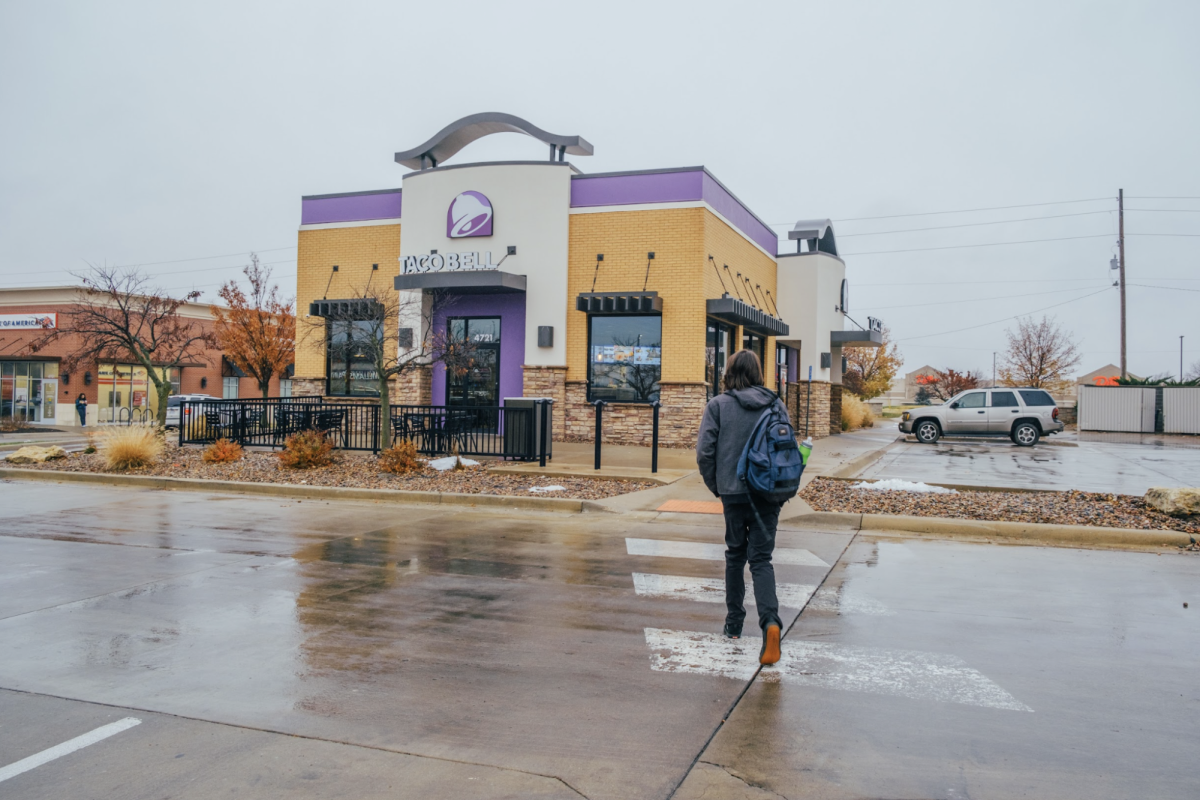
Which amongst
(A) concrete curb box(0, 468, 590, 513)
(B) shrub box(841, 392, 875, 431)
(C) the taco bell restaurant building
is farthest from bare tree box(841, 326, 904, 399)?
(A) concrete curb box(0, 468, 590, 513)

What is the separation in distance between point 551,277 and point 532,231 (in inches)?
51.2

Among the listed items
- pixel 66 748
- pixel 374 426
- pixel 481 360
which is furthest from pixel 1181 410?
pixel 66 748

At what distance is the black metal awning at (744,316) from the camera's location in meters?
20.0

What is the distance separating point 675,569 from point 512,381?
47.9 feet

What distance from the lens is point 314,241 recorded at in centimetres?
2430

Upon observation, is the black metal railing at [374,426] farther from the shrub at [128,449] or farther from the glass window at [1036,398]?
the glass window at [1036,398]

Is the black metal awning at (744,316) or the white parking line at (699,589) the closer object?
the white parking line at (699,589)

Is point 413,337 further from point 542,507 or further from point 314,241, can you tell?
point 542,507

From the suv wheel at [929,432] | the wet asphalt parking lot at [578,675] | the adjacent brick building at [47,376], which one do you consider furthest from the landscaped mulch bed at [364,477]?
the adjacent brick building at [47,376]

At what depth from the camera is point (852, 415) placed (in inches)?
1277

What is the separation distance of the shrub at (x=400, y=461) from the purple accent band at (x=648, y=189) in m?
9.57

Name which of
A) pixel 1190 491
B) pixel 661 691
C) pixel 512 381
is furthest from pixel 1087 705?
pixel 512 381

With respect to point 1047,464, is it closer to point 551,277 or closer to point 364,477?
point 551,277

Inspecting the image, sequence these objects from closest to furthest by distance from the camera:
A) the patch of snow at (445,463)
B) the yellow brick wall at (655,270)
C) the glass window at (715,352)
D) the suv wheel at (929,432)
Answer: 1. the patch of snow at (445,463)
2. the yellow brick wall at (655,270)
3. the glass window at (715,352)
4. the suv wheel at (929,432)
